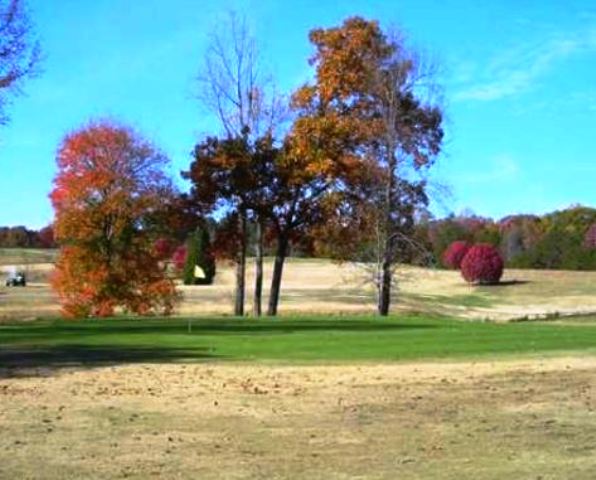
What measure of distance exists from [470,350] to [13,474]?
600 inches

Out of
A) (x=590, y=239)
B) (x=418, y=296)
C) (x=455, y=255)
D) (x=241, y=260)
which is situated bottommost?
(x=418, y=296)

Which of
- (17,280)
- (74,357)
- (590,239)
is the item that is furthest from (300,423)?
(590,239)

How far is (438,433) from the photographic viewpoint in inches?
422

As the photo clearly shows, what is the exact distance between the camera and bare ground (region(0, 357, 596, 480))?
8742 millimetres

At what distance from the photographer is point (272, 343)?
24.1m

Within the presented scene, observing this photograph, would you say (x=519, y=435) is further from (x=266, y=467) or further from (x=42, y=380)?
(x=42, y=380)

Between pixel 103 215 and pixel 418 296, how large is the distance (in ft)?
119

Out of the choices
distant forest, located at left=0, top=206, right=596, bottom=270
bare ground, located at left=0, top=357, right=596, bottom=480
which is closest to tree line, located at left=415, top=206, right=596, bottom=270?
distant forest, located at left=0, top=206, right=596, bottom=270

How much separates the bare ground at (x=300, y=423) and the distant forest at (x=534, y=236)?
237 feet

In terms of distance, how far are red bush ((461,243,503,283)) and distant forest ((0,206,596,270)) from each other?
514cm

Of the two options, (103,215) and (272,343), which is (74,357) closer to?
(272,343)

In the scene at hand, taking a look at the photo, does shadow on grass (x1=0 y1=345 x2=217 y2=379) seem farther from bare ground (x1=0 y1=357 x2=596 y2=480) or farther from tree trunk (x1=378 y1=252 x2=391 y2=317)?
tree trunk (x1=378 y1=252 x2=391 y2=317)

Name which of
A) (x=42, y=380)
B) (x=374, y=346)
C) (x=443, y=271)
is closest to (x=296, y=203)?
(x=374, y=346)

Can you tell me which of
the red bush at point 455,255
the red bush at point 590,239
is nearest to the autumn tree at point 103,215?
the red bush at point 455,255
